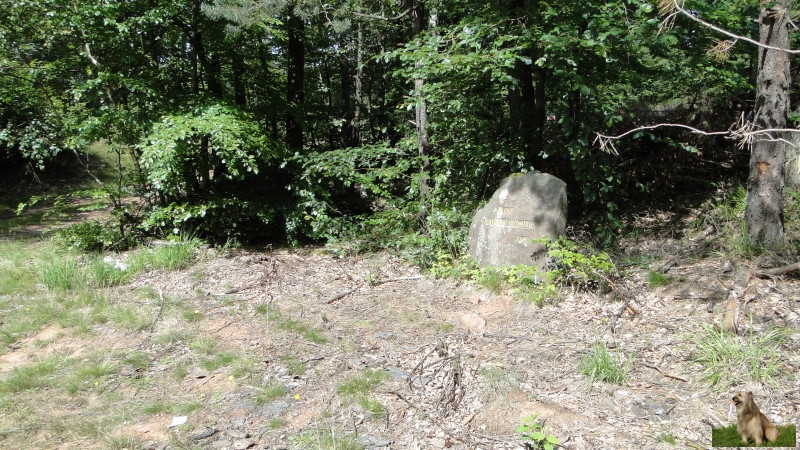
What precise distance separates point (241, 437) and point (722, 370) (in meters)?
3.59

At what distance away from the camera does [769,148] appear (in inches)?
211

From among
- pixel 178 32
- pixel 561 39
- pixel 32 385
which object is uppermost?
pixel 178 32

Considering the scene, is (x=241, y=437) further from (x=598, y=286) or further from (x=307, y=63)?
(x=307, y=63)

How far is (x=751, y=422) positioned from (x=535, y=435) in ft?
4.23

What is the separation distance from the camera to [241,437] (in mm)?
3604

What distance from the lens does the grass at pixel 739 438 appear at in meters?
3.07

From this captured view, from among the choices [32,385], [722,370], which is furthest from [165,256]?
[722,370]

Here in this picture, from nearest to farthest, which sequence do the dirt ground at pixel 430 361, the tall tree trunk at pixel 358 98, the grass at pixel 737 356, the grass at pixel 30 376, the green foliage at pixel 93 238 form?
the dirt ground at pixel 430 361 → the grass at pixel 737 356 → the grass at pixel 30 376 → the green foliage at pixel 93 238 → the tall tree trunk at pixel 358 98

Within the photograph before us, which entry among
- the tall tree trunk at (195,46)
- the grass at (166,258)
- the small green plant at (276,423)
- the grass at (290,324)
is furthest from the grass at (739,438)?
the tall tree trunk at (195,46)

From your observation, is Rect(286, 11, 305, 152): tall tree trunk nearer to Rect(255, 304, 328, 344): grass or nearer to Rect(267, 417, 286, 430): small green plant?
Rect(255, 304, 328, 344): grass

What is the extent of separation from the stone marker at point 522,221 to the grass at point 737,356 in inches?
86.3

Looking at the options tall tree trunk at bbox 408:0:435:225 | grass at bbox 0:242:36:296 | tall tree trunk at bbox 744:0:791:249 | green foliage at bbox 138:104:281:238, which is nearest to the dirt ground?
tall tree trunk at bbox 744:0:791:249

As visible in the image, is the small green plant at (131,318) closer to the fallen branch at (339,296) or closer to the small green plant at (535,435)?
the fallen branch at (339,296)

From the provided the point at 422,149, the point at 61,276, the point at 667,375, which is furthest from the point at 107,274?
the point at 667,375
